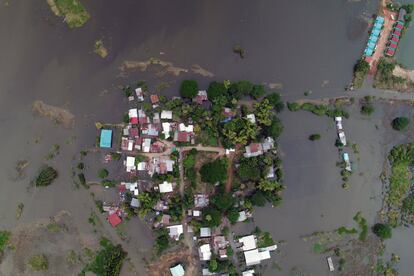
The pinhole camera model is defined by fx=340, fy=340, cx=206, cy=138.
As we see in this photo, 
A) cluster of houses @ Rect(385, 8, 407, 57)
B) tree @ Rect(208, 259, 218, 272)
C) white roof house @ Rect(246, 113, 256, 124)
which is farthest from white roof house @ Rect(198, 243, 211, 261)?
cluster of houses @ Rect(385, 8, 407, 57)

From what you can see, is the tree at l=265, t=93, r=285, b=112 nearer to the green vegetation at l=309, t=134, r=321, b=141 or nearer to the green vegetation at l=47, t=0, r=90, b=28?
the green vegetation at l=309, t=134, r=321, b=141

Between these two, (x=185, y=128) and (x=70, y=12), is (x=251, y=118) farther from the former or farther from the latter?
(x=70, y=12)

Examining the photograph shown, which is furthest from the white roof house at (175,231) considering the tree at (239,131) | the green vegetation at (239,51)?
the green vegetation at (239,51)

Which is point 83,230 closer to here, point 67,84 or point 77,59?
point 67,84

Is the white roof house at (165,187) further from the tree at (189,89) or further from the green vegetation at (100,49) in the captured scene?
the green vegetation at (100,49)

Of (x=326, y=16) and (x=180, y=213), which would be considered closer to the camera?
(x=180, y=213)

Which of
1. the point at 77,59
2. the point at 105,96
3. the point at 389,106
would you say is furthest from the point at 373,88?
the point at 77,59
